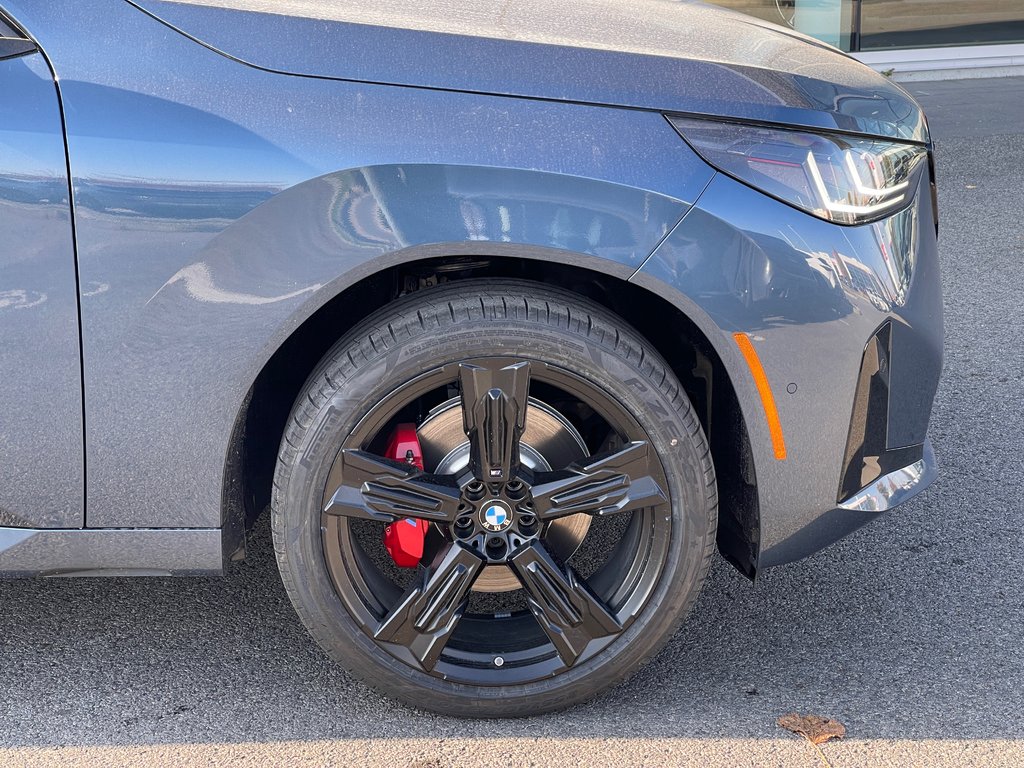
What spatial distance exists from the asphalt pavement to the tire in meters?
0.14

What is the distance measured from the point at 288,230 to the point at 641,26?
942mm

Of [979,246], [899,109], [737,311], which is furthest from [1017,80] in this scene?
[737,311]

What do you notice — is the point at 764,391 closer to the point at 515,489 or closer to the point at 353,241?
the point at 515,489

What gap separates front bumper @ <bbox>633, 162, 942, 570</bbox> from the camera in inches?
80.0

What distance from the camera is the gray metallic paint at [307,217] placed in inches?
76.6

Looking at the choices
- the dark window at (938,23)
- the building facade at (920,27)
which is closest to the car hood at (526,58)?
the building facade at (920,27)

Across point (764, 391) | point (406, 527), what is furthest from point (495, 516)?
point (764, 391)

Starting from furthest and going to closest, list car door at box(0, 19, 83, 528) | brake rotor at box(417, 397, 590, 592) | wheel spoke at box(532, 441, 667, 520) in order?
1. brake rotor at box(417, 397, 590, 592)
2. wheel spoke at box(532, 441, 667, 520)
3. car door at box(0, 19, 83, 528)

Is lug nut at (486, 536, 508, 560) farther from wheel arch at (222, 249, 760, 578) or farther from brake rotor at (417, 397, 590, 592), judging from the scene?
wheel arch at (222, 249, 760, 578)

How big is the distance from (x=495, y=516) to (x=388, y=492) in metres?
0.22

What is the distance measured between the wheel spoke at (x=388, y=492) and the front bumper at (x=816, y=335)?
570 mm

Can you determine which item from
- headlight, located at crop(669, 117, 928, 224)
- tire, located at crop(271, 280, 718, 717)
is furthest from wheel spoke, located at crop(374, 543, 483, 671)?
headlight, located at crop(669, 117, 928, 224)

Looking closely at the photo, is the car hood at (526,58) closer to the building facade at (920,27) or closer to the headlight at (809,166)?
the headlight at (809,166)

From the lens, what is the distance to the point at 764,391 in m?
2.10
